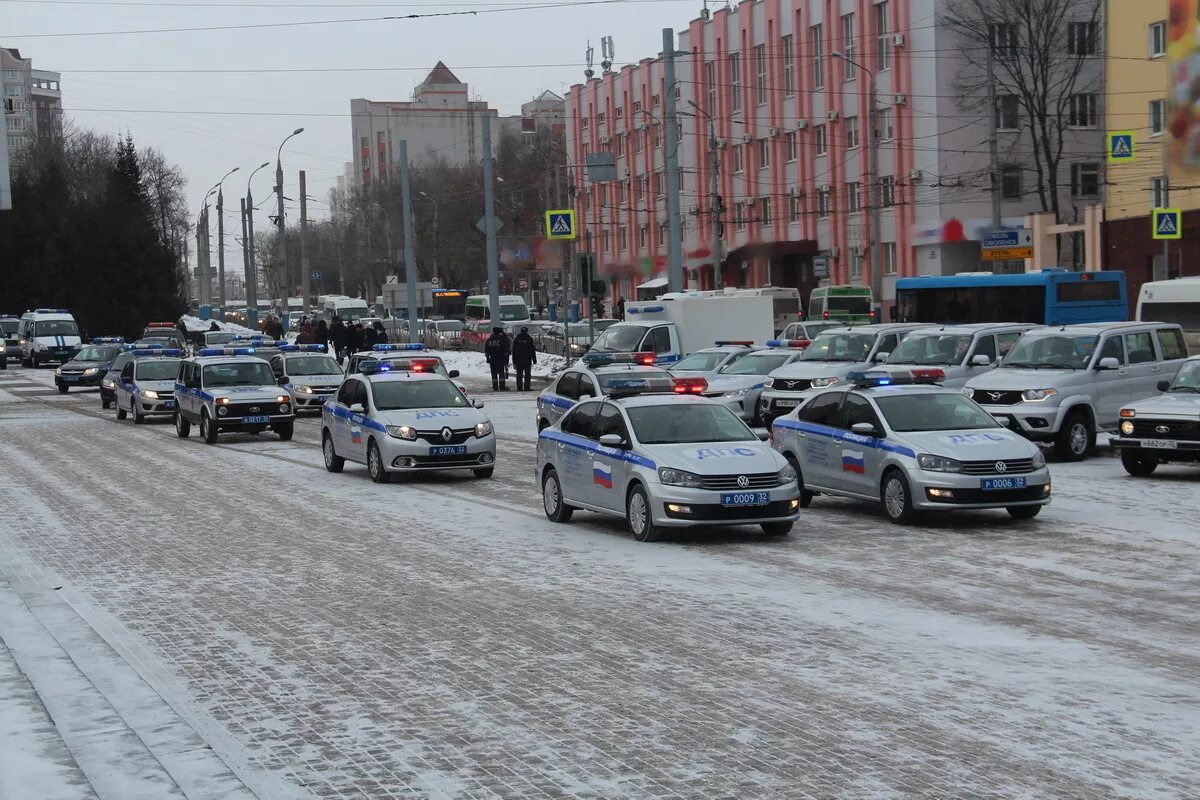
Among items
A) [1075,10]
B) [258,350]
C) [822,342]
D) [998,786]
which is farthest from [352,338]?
[998,786]

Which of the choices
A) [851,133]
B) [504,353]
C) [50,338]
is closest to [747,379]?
[504,353]

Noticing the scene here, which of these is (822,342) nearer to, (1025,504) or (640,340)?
(640,340)

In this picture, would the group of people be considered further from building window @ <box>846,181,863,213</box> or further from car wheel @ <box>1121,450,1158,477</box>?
building window @ <box>846,181,863,213</box>

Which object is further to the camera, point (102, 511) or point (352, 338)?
point (352, 338)

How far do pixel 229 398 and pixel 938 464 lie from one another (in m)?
18.1

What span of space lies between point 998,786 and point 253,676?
469cm

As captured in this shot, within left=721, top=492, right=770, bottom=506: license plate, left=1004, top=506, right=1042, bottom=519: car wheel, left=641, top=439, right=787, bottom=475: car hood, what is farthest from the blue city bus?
left=721, top=492, right=770, bottom=506: license plate

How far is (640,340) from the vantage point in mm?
38938

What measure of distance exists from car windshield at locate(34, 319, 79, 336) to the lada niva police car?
58953 mm

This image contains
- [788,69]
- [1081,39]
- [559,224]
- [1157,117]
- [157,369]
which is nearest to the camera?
[157,369]

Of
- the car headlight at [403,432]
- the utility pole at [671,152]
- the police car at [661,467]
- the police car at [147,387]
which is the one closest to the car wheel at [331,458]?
the car headlight at [403,432]

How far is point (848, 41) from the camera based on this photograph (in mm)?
68438

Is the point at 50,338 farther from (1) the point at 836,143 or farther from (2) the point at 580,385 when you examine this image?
(2) the point at 580,385

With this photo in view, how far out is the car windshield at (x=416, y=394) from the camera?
23750 mm
